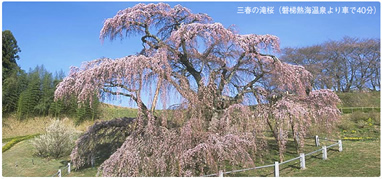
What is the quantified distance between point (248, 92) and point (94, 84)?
3726 millimetres

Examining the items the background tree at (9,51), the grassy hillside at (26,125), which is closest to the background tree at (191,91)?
the grassy hillside at (26,125)

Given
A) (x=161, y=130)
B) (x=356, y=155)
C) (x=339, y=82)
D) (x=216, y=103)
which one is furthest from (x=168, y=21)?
(x=339, y=82)

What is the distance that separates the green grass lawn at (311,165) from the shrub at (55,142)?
0.32 meters

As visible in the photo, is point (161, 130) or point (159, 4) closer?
point (161, 130)

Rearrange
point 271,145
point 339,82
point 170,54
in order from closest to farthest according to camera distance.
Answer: point 170,54, point 271,145, point 339,82

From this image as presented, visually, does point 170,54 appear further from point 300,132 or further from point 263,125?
point 300,132

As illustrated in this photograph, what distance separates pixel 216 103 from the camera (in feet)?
25.2

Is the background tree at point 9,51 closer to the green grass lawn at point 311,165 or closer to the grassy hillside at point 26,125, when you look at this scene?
the grassy hillside at point 26,125

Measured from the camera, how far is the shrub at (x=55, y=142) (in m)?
11.9

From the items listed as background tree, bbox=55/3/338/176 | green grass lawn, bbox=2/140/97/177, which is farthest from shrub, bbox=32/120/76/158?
background tree, bbox=55/3/338/176

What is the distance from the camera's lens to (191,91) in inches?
266

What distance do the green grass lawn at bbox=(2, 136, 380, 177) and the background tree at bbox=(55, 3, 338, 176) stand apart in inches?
31.5

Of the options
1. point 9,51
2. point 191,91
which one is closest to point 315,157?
point 191,91

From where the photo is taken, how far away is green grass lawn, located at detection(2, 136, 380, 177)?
6926 mm
